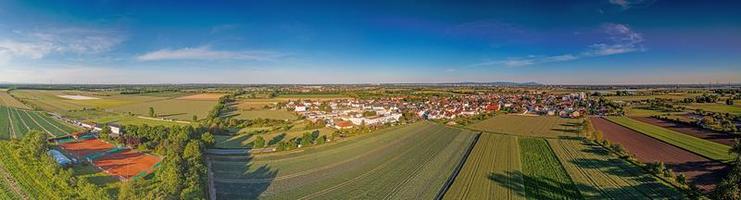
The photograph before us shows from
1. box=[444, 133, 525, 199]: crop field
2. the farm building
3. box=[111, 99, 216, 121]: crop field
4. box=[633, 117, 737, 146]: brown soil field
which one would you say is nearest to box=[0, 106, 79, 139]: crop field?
box=[111, 99, 216, 121]: crop field

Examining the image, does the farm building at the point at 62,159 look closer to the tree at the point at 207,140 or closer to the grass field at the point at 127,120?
the tree at the point at 207,140

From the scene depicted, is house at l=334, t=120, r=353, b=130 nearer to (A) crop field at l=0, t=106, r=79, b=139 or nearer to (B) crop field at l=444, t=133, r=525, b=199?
(B) crop field at l=444, t=133, r=525, b=199

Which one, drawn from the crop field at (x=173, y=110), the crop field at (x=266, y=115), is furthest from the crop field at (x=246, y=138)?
the crop field at (x=173, y=110)

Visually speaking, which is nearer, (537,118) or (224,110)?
(537,118)

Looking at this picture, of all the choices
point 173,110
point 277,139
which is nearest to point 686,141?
point 277,139

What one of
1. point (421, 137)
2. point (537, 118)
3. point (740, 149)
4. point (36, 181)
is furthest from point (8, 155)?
point (537, 118)

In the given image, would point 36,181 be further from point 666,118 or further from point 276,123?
point 666,118
